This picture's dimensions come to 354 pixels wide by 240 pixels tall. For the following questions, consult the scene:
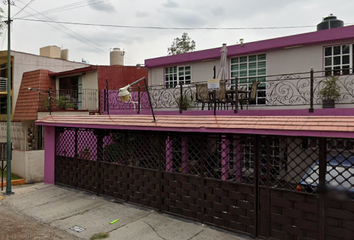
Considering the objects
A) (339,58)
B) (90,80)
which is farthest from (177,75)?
(90,80)

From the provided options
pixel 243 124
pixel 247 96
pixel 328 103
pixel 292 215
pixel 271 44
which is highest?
pixel 271 44

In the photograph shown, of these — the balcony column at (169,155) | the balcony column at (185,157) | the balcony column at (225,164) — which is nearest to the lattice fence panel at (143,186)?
the balcony column at (169,155)

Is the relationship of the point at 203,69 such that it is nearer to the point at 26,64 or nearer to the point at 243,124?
the point at 243,124

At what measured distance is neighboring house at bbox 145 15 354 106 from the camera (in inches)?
339

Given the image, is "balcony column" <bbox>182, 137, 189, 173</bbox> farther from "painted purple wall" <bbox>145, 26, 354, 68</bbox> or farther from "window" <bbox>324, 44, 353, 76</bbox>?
"window" <bbox>324, 44, 353, 76</bbox>

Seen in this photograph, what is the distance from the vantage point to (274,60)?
9938mm

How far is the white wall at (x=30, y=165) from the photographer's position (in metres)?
11.0

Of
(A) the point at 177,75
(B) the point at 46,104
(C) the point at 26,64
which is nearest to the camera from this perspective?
(A) the point at 177,75

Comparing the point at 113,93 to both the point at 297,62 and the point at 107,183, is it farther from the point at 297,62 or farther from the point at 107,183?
the point at 297,62

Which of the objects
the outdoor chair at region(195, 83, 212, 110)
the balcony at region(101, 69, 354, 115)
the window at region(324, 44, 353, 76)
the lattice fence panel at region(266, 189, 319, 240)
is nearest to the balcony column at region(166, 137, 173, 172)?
the balcony at region(101, 69, 354, 115)

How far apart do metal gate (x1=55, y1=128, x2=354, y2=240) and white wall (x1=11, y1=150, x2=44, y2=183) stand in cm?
270

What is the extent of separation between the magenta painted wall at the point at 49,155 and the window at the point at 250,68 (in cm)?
715

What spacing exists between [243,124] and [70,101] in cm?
1336

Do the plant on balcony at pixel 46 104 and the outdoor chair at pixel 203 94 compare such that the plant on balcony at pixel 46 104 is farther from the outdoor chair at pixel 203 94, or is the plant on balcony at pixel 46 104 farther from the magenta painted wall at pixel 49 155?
the outdoor chair at pixel 203 94
